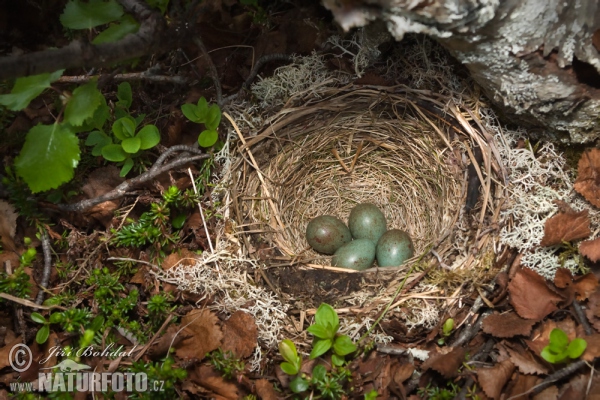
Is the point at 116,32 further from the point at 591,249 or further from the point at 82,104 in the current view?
the point at 591,249

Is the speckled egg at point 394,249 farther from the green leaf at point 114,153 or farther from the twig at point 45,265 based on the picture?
the twig at point 45,265

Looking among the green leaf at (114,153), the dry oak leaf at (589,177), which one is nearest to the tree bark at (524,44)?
the dry oak leaf at (589,177)

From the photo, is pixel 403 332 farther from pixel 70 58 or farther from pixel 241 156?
pixel 70 58

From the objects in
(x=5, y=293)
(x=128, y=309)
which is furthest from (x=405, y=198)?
(x=5, y=293)

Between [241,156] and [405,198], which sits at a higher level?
[241,156]

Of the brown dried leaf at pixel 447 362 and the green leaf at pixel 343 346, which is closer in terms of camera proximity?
the brown dried leaf at pixel 447 362

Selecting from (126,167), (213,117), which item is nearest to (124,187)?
(126,167)

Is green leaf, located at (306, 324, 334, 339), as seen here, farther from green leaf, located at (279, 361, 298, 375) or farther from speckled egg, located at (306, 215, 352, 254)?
speckled egg, located at (306, 215, 352, 254)
